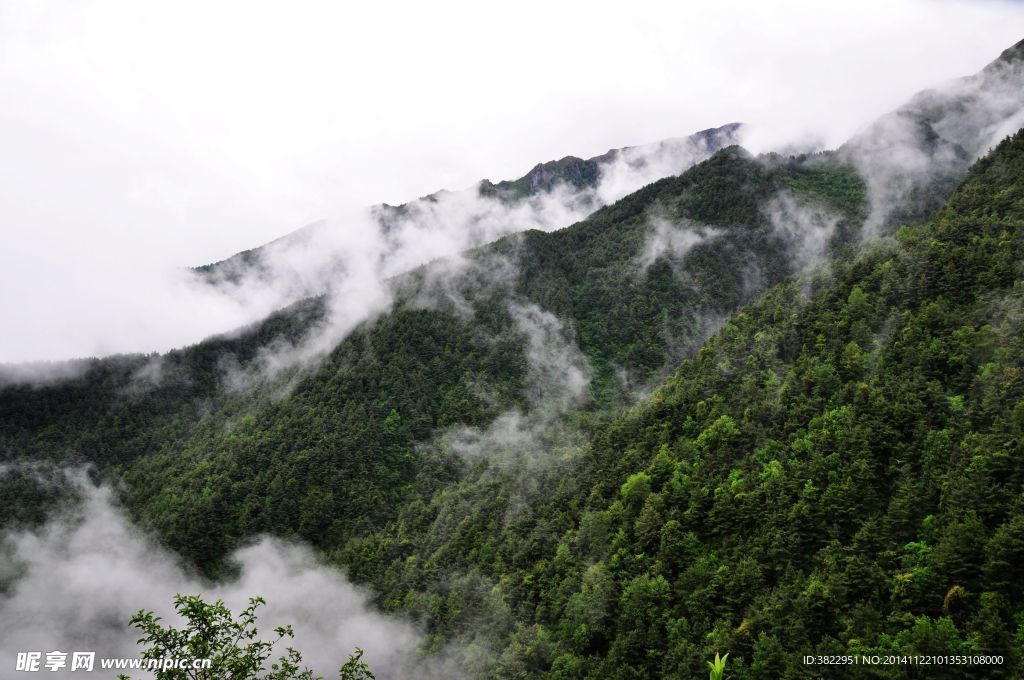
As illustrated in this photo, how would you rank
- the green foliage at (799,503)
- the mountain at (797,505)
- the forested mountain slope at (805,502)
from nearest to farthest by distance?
the forested mountain slope at (805,502) → the mountain at (797,505) → the green foliage at (799,503)

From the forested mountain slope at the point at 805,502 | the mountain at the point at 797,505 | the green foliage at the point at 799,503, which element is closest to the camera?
the forested mountain slope at the point at 805,502

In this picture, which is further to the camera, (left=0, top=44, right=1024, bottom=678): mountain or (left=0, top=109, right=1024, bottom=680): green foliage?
(left=0, top=109, right=1024, bottom=680): green foliage

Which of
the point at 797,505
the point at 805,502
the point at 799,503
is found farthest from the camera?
the point at 805,502

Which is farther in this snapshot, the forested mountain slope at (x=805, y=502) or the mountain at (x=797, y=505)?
the mountain at (x=797, y=505)

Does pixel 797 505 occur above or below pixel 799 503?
below

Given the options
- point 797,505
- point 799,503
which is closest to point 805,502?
point 799,503

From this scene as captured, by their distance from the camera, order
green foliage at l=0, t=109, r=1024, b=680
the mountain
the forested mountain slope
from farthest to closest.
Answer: green foliage at l=0, t=109, r=1024, b=680
the mountain
the forested mountain slope

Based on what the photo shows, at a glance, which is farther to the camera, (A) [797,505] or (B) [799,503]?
(B) [799,503]

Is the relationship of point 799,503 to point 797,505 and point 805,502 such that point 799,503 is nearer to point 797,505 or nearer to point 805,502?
point 797,505

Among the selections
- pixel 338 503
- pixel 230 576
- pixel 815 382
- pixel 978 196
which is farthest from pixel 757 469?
pixel 230 576

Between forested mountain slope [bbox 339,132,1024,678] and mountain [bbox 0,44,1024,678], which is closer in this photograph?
forested mountain slope [bbox 339,132,1024,678]

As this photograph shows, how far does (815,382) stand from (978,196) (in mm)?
55398

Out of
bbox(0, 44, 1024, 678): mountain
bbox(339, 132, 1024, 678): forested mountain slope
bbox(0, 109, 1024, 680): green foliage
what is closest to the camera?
bbox(339, 132, 1024, 678): forested mountain slope

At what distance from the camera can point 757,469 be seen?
3767 inches
